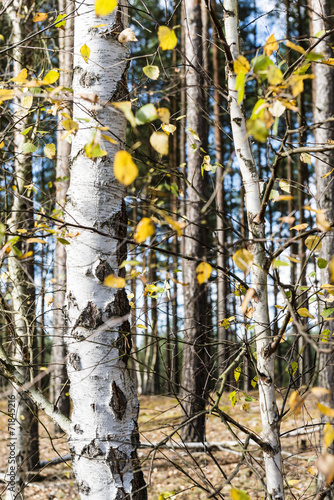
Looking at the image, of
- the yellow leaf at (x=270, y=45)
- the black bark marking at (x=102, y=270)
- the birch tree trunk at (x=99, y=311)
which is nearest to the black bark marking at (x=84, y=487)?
the birch tree trunk at (x=99, y=311)

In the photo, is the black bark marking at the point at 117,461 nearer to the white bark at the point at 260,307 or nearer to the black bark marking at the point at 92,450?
the black bark marking at the point at 92,450

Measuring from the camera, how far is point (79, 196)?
1.68m

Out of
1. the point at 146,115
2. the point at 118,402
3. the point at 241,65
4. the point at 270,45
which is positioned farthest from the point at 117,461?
the point at 270,45

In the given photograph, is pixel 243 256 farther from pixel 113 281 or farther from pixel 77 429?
pixel 77 429

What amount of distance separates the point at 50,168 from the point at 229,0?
12.7 m

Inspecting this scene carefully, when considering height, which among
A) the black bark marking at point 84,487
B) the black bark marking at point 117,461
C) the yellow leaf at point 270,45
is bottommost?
the black bark marking at point 84,487

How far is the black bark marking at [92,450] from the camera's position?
1516mm

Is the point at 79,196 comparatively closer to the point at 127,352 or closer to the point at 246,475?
the point at 127,352

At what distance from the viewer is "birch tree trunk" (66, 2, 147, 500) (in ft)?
5.00

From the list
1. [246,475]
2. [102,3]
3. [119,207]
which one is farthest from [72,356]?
[246,475]

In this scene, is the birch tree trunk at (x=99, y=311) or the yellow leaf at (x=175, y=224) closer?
the yellow leaf at (x=175, y=224)

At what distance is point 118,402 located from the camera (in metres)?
1.57

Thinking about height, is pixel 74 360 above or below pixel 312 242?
below

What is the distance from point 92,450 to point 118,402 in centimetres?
19
